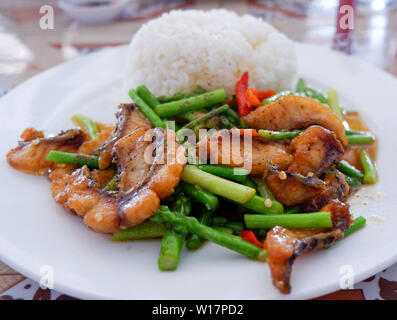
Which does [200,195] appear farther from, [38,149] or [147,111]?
[38,149]

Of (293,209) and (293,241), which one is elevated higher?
(293,241)

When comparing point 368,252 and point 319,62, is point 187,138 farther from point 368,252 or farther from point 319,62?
point 319,62

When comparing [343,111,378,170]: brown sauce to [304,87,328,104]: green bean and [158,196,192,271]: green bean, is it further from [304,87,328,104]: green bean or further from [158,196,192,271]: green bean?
[158,196,192,271]: green bean

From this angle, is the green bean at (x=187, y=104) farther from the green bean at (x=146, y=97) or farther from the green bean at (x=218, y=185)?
the green bean at (x=218, y=185)

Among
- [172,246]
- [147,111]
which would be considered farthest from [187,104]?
[172,246]

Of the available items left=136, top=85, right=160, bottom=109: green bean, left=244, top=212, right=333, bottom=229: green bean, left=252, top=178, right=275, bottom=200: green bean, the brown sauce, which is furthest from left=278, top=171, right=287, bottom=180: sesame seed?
left=136, top=85, right=160, bottom=109: green bean

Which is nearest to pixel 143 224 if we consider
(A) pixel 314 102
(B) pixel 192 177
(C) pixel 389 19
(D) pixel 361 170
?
(B) pixel 192 177

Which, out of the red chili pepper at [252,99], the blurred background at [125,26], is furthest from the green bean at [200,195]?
the blurred background at [125,26]
